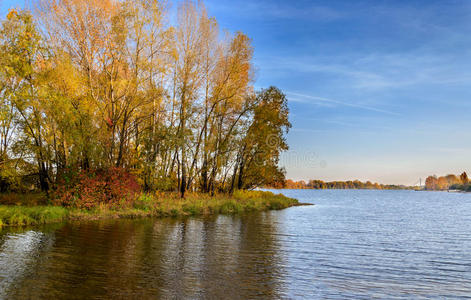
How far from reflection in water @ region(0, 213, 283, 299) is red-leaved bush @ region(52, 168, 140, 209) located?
4.31m

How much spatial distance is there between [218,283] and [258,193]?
32.0 meters

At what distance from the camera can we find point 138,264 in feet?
31.1

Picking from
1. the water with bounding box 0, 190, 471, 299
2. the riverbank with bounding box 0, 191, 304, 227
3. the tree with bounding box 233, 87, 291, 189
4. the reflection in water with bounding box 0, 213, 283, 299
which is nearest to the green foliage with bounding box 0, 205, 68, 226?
the riverbank with bounding box 0, 191, 304, 227

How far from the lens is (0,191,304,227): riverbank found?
53.4 ft

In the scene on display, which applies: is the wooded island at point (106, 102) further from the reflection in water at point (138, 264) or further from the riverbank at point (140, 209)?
the reflection in water at point (138, 264)

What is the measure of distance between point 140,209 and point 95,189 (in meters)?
3.27

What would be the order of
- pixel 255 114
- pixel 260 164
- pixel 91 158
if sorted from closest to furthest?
pixel 91 158 → pixel 255 114 → pixel 260 164

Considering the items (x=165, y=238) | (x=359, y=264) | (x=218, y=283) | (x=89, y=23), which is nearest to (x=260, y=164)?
(x=89, y=23)

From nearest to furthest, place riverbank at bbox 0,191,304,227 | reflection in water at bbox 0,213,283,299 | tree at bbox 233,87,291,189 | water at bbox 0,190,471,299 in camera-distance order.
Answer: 1. reflection in water at bbox 0,213,283,299
2. water at bbox 0,190,471,299
3. riverbank at bbox 0,191,304,227
4. tree at bbox 233,87,291,189

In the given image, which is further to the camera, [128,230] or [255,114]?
[255,114]

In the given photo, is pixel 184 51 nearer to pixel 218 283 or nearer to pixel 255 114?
pixel 255 114

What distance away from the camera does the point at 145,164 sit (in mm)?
25109

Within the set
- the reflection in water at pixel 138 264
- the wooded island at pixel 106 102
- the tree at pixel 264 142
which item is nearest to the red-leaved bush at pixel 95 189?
the wooded island at pixel 106 102

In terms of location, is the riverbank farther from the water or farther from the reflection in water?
the reflection in water
